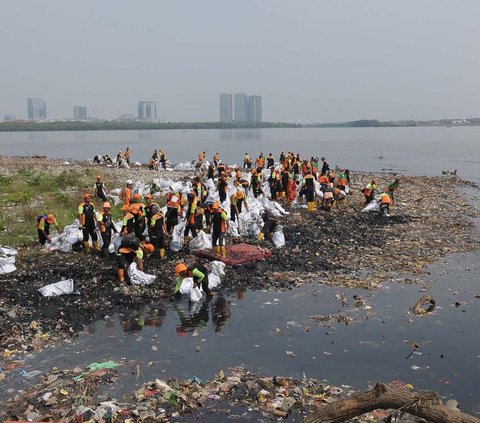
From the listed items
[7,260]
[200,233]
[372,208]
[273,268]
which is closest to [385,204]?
[372,208]

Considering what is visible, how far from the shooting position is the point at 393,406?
12.0 feet

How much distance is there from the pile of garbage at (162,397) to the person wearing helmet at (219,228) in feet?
18.9

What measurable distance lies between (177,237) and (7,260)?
4368 mm

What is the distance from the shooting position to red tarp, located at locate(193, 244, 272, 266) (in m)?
13.6

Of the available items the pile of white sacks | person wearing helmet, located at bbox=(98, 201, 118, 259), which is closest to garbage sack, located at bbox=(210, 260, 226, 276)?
the pile of white sacks

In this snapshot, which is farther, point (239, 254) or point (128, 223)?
point (239, 254)

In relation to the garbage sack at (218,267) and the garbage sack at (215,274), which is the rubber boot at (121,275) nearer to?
the garbage sack at (215,274)

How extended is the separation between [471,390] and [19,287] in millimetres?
9181

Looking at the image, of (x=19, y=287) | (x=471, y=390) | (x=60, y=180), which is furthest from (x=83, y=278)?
(x=60, y=180)

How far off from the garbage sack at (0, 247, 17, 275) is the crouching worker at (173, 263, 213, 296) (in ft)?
13.5

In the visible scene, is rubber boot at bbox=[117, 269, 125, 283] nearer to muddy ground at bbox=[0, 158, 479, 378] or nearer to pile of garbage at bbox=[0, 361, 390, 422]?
muddy ground at bbox=[0, 158, 479, 378]

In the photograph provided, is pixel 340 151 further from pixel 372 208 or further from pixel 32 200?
pixel 32 200

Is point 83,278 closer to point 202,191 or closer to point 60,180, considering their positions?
Result: point 202,191

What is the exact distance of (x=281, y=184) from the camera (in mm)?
21469
